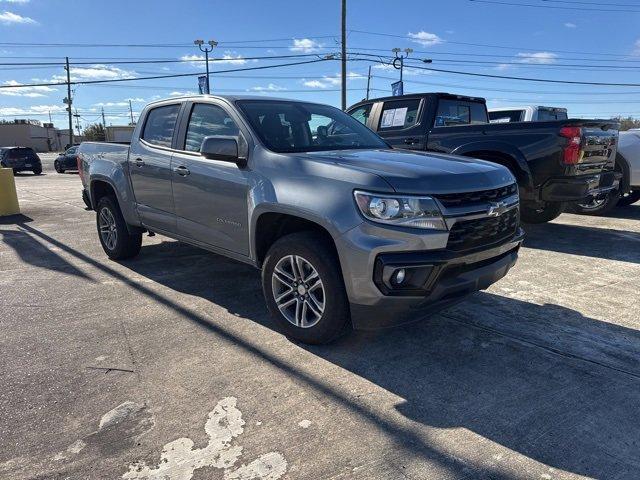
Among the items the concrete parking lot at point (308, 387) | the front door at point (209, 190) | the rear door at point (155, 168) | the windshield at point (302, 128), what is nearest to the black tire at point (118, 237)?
the rear door at point (155, 168)

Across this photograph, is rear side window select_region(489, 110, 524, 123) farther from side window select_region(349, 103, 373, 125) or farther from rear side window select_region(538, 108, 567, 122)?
side window select_region(349, 103, 373, 125)

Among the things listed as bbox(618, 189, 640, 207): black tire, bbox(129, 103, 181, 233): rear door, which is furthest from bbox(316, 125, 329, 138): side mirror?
bbox(618, 189, 640, 207): black tire

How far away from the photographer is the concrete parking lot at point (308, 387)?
237 centimetres

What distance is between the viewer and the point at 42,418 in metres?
2.73

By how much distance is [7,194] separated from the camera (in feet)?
33.1

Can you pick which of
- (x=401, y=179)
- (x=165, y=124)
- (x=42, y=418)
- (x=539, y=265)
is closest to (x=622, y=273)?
(x=539, y=265)

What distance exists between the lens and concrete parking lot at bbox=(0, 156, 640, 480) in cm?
237

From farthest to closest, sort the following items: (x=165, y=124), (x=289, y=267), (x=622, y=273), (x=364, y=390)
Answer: (x=622, y=273)
(x=165, y=124)
(x=289, y=267)
(x=364, y=390)

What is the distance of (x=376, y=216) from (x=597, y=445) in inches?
65.7

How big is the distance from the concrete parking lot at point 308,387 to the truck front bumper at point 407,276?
438 mm

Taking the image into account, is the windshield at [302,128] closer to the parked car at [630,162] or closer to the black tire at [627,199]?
the parked car at [630,162]

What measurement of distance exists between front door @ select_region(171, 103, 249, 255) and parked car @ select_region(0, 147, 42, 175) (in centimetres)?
2684

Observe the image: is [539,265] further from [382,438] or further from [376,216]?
[382,438]

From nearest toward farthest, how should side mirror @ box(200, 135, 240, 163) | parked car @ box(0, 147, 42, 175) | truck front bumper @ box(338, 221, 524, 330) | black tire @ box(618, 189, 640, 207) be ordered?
1. truck front bumper @ box(338, 221, 524, 330)
2. side mirror @ box(200, 135, 240, 163)
3. black tire @ box(618, 189, 640, 207)
4. parked car @ box(0, 147, 42, 175)
